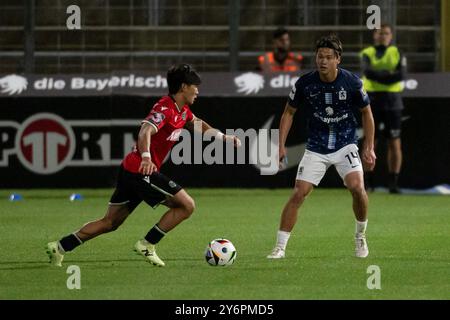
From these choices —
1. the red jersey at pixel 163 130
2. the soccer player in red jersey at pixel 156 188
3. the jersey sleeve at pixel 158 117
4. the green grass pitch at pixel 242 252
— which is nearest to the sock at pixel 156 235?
the soccer player in red jersey at pixel 156 188

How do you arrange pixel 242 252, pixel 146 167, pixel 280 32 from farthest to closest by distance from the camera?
pixel 280 32
pixel 242 252
pixel 146 167

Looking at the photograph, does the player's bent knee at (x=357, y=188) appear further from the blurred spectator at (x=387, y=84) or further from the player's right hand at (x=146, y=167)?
the blurred spectator at (x=387, y=84)

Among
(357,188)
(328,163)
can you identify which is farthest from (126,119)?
(357,188)

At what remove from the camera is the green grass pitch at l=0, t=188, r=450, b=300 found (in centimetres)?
935

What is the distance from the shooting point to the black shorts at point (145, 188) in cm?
1081

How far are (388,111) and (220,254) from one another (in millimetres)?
8359

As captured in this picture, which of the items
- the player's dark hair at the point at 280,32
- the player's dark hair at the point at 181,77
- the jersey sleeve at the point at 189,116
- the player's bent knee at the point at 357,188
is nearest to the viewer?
the player's dark hair at the point at 181,77

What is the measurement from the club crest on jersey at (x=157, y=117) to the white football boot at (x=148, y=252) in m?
1.04

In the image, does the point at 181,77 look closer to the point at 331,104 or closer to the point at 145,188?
the point at 145,188

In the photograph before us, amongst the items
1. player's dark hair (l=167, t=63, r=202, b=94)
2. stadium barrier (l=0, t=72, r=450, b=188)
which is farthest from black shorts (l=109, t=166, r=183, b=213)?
stadium barrier (l=0, t=72, r=450, b=188)

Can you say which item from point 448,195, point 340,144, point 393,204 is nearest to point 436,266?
point 340,144

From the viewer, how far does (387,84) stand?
18.7m

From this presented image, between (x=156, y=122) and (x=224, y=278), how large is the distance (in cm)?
153

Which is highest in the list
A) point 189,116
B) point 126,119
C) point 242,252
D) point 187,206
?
point 189,116
